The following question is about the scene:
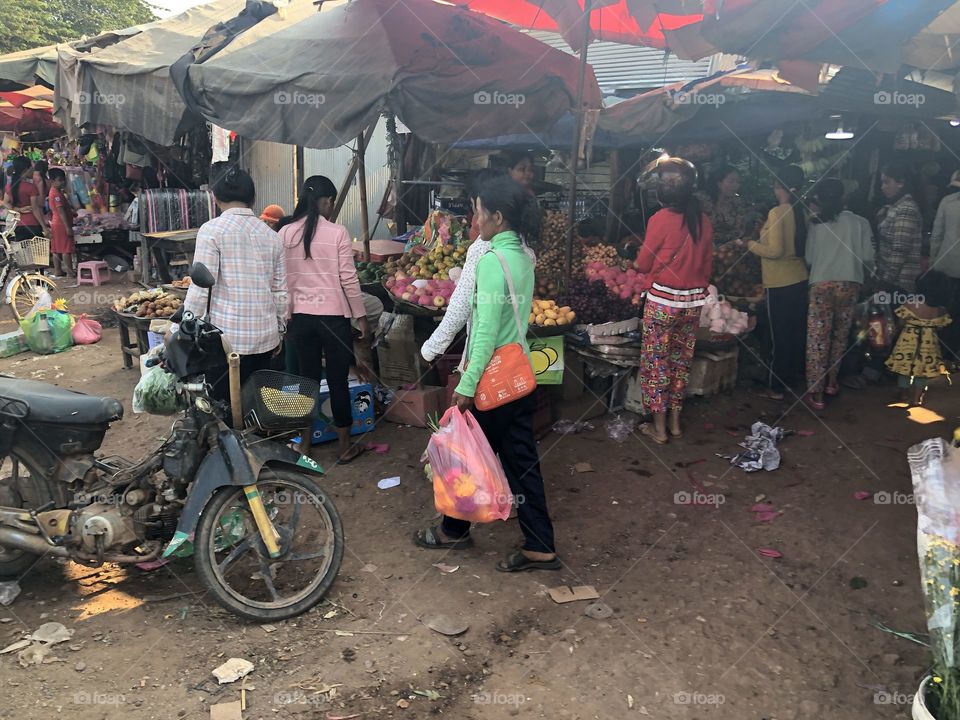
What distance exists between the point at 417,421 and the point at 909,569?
3.65 meters

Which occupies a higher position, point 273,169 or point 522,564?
point 273,169

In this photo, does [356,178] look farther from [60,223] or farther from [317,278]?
[317,278]

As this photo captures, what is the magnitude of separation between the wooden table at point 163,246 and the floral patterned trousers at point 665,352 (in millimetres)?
6369

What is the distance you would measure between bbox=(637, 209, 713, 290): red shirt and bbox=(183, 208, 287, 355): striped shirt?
9.16ft

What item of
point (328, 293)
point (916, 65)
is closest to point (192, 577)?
point (328, 293)

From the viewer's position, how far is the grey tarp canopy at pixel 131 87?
6754 mm

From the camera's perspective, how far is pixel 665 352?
18.9 ft

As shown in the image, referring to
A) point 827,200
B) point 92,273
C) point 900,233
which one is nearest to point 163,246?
point 92,273

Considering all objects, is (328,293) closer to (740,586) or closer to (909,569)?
(740,586)

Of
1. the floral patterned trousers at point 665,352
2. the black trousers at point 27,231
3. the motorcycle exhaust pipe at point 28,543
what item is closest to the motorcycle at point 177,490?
the motorcycle exhaust pipe at point 28,543

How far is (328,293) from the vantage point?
505 cm

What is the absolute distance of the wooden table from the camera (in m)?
9.53

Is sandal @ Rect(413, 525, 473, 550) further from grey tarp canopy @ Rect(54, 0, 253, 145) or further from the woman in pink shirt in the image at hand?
grey tarp canopy @ Rect(54, 0, 253, 145)

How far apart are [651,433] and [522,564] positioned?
2350 millimetres
